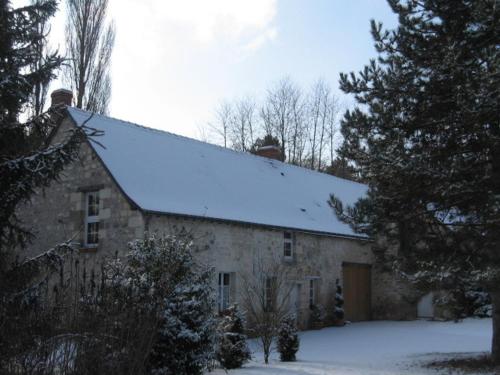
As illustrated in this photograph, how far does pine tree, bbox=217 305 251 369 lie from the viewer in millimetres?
11227

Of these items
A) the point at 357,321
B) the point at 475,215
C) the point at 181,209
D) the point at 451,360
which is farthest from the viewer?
the point at 357,321

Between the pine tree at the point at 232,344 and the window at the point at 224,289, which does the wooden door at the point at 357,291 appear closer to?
the window at the point at 224,289

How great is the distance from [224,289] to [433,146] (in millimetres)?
8254

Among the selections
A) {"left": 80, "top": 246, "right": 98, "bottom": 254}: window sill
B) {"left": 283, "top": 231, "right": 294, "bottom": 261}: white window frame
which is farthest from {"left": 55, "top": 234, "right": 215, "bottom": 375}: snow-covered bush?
{"left": 283, "top": 231, "right": 294, "bottom": 261}: white window frame

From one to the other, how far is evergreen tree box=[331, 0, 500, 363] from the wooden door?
1119 centimetres

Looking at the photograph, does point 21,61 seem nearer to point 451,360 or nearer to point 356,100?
point 356,100

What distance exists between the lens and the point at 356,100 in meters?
12.1

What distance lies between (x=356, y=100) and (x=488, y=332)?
1057 cm

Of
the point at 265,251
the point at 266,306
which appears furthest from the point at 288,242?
the point at 266,306

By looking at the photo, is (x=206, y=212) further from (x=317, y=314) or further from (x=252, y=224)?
(x=317, y=314)

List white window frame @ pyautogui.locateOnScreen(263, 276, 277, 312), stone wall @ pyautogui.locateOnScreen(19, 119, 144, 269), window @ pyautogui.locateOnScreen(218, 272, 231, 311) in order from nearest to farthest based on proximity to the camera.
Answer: white window frame @ pyautogui.locateOnScreen(263, 276, 277, 312), stone wall @ pyautogui.locateOnScreen(19, 119, 144, 269), window @ pyautogui.locateOnScreen(218, 272, 231, 311)

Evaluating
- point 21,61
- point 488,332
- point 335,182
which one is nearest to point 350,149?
point 21,61

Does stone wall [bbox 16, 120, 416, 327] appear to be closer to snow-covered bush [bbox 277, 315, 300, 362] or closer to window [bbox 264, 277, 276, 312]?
window [bbox 264, 277, 276, 312]

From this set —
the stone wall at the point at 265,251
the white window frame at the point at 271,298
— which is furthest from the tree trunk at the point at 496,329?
the stone wall at the point at 265,251
